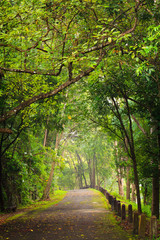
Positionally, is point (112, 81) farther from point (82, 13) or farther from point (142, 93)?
point (82, 13)

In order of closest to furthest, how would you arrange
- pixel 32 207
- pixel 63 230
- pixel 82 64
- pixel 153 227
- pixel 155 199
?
pixel 153 227 → pixel 63 230 → pixel 82 64 → pixel 155 199 → pixel 32 207

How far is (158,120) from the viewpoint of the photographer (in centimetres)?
1016

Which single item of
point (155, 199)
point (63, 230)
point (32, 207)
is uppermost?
point (155, 199)

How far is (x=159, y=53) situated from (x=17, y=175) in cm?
1175

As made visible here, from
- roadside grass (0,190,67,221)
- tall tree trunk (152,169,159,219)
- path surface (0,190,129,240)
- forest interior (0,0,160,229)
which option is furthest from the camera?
roadside grass (0,190,67,221)

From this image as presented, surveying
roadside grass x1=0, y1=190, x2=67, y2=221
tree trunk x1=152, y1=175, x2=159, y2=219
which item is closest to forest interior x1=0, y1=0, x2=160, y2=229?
tree trunk x1=152, y1=175, x2=159, y2=219

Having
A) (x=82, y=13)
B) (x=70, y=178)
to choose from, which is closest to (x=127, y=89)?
(x=82, y=13)

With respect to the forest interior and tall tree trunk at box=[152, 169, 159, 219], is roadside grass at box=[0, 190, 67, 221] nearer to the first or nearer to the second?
the forest interior

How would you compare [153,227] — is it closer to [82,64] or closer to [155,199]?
[155,199]

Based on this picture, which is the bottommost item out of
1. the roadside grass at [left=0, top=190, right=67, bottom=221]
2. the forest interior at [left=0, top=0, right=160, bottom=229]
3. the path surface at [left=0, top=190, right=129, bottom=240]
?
the roadside grass at [left=0, top=190, right=67, bottom=221]

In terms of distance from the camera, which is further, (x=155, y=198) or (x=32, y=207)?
(x=32, y=207)

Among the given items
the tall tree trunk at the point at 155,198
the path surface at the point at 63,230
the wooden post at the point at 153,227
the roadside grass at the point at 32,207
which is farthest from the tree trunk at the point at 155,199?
the roadside grass at the point at 32,207

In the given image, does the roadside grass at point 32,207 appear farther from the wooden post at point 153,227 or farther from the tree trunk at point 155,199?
the wooden post at point 153,227

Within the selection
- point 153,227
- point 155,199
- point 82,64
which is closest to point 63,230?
point 153,227
